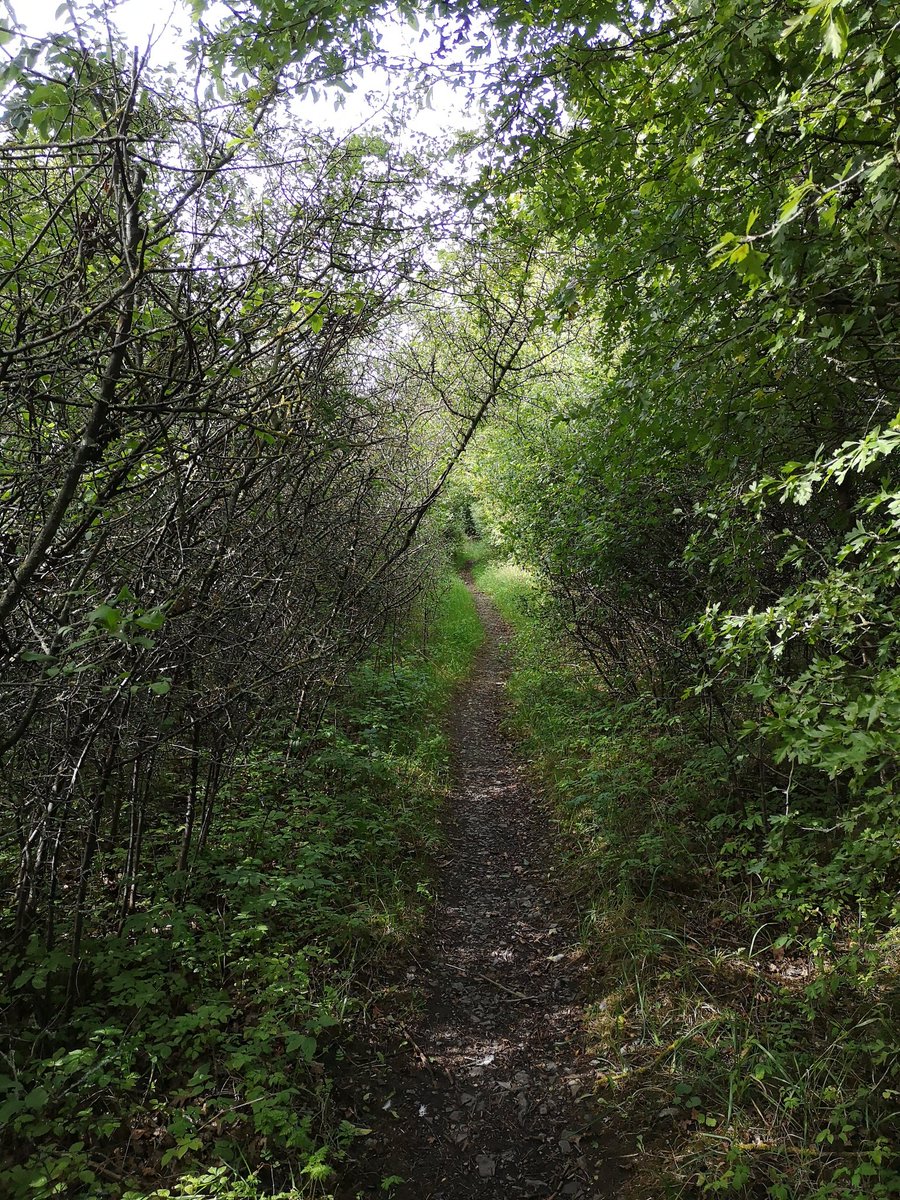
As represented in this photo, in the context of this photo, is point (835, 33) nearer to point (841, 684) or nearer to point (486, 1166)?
point (841, 684)

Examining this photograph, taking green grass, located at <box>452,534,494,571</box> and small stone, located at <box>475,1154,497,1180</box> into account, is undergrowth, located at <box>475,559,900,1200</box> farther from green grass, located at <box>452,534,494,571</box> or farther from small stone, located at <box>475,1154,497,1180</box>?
green grass, located at <box>452,534,494,571</box>

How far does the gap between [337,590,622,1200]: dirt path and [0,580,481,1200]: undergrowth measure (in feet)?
0.90

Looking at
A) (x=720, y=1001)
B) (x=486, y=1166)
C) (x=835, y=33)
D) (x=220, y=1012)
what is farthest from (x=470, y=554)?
(x=835, y=33)

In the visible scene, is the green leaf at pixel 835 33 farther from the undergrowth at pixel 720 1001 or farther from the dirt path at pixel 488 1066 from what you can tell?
the dirt path at pixel 488 1066

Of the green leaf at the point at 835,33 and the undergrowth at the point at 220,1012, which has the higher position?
the green leaf at the point at 835,33

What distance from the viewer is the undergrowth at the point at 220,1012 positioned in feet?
9.37

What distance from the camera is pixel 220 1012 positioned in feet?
11.6

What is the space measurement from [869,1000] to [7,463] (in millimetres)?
4893

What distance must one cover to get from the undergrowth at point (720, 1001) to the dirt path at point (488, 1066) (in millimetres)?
227

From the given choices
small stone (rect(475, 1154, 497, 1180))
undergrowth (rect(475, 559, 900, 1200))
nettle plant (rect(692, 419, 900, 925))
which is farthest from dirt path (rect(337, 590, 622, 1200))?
A: nettle plant (rect(692, 419, 900, 925))

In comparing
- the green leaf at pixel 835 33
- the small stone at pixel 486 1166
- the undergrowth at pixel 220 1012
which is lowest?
the small stone at pixel 486 1166

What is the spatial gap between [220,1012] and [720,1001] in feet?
9.46

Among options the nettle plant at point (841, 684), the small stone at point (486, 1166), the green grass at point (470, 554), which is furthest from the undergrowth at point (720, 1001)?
the green grass at point (470, 554)

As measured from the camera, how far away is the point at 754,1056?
132 inches
